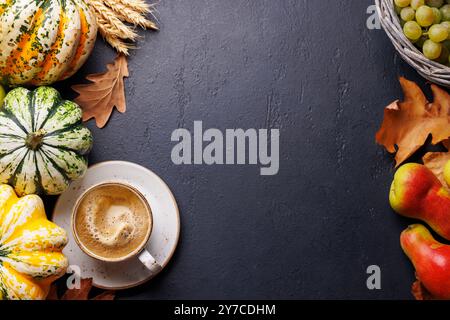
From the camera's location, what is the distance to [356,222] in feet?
5.30

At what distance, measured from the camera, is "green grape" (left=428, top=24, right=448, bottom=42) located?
1429 mm

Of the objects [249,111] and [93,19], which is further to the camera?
[249,111]

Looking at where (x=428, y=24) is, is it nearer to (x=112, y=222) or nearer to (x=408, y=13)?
(x=408, y=13)

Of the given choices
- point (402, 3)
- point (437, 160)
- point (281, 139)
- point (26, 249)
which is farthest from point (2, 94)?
point (437, 160)

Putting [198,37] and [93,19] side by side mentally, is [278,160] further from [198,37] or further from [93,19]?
[93,19]

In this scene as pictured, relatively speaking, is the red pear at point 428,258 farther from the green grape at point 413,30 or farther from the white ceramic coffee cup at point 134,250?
the white ceramic coffee cup at point 134,250

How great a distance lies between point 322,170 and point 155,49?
514mm

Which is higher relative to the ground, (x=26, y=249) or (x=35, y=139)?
(x=35, y=139)

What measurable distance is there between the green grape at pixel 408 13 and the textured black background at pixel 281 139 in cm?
19

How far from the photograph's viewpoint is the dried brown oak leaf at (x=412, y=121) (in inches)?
62.5

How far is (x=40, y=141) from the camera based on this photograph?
4.60ft

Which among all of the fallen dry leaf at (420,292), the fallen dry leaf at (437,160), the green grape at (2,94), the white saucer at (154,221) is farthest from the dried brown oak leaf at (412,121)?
the green grape at (2,94)

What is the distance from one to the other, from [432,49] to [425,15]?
8 centimetres

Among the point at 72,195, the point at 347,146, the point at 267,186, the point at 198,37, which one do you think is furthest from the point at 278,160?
the point at 72,195
